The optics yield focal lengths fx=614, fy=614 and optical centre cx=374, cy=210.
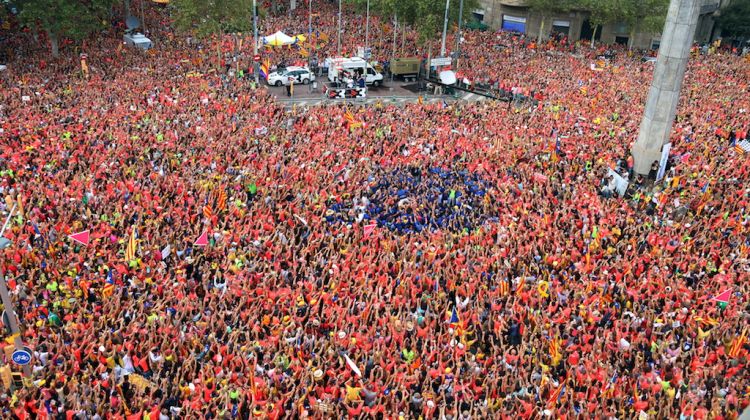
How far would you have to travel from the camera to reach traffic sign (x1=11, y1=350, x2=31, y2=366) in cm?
1009

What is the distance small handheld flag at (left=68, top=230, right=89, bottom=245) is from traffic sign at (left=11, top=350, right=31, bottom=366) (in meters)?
4.46

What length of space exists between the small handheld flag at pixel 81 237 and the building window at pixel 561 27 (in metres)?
47.9

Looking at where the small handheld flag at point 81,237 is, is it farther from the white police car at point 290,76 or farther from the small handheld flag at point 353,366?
the white police car at point 290,76

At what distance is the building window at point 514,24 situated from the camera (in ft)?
183

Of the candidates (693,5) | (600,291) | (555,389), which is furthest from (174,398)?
(693,5)

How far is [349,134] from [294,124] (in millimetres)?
2831

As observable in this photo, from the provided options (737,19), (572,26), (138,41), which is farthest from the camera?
(572,26)

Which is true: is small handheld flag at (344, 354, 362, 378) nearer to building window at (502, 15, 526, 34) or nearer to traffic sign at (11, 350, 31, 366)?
traffic sign at (11, 350, 31, 366)

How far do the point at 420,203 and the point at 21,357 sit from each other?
1100 centimetres

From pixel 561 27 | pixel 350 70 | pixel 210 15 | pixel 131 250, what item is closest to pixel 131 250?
pixel 131 250

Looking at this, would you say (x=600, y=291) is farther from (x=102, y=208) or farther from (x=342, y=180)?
(x=102, y=208)

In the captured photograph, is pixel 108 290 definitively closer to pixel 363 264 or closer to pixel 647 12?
pixel 363 264

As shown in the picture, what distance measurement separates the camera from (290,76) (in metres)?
35.2

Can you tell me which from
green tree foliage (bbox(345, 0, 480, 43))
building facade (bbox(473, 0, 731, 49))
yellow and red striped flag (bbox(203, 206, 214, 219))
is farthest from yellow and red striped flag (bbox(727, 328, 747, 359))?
building facade (bbox(473, 0, 731, 49))
